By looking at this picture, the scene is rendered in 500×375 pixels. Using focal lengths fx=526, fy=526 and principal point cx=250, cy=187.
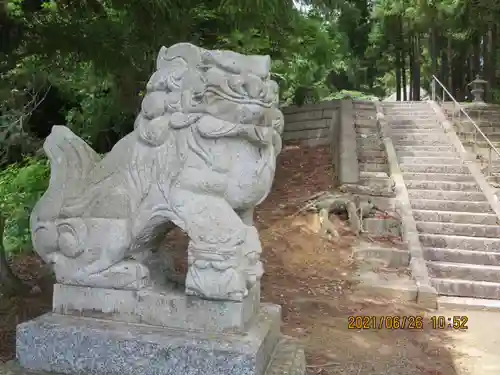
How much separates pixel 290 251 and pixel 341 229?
962 millimetres

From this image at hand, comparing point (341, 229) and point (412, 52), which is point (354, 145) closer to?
point (341, 229)

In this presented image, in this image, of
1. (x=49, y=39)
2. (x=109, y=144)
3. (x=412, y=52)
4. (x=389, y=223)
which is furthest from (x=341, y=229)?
(x=412, y=52)

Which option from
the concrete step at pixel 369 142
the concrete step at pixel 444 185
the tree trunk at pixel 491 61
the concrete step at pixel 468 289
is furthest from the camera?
the tree trunk at pixel 491 61

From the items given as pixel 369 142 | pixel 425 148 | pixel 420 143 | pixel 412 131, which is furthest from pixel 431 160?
pixel 412 131

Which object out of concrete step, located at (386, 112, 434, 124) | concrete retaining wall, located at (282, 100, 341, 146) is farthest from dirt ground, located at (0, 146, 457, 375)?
concrete step, located at (386, 112, 434, 124)

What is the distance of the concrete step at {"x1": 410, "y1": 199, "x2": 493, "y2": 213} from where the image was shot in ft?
23.2

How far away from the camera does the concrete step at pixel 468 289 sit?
17.9 feet

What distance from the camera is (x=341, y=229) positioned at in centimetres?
661

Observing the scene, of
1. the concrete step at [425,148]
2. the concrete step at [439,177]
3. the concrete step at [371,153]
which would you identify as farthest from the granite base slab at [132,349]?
the concrete step at [425,148]

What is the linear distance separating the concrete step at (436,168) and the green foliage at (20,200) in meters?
5.46

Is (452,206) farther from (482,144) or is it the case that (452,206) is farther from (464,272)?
(482,144)
